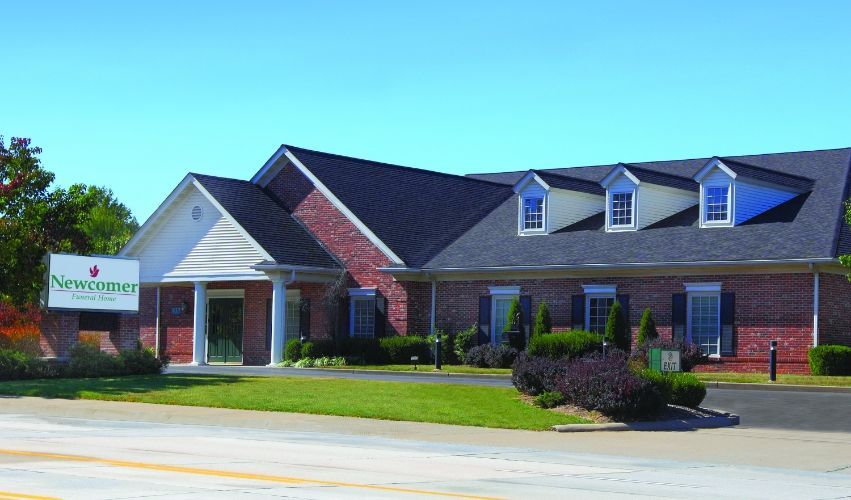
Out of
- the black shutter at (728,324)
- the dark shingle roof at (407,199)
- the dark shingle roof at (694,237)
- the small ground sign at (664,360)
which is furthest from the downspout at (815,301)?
the dark shingle roof at (407,199)

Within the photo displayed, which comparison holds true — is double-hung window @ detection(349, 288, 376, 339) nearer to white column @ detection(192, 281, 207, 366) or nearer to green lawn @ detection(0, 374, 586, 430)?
white column @ detection(192, 281, 207, 366)

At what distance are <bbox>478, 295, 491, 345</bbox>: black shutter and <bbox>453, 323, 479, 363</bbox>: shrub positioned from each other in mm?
174

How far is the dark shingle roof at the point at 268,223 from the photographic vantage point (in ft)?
138

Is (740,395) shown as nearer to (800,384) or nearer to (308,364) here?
(800,384)

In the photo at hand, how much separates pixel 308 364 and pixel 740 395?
16.6m

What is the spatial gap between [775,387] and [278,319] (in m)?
17.6

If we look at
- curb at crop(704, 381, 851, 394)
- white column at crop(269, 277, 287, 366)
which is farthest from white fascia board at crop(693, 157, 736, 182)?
white column at crop(269, 277, 287, 366)

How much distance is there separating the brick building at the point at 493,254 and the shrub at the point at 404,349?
131 centimetres

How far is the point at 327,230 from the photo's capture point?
44.0 meters

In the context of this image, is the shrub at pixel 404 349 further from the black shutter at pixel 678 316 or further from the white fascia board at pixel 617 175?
the black shutter at pixel 678 316

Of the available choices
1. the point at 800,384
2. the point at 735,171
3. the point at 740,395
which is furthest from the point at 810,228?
the point at 740,395

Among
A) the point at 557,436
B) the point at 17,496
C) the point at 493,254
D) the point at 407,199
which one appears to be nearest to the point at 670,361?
the point at 557,436

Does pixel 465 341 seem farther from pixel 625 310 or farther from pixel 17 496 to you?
pixel 17 496

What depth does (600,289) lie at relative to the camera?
38625 millimetres
